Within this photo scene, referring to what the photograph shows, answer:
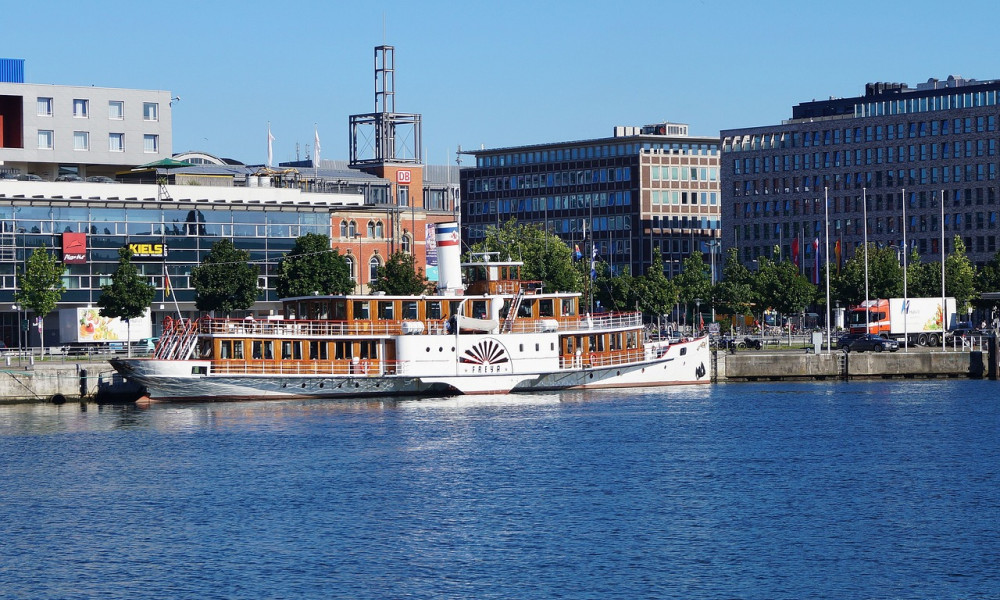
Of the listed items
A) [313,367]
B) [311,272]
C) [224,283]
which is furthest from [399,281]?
[313,367]

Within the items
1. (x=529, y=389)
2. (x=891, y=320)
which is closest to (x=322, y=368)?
(x=529, y=389)

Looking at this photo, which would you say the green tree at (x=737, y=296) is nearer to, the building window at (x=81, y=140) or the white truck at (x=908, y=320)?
the white truck at (x=908, y=320)

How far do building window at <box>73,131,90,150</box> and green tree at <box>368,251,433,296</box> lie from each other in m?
30.5

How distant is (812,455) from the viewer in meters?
67.7

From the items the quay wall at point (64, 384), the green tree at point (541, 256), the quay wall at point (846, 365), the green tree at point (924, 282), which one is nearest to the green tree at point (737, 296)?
the green tree at point (541, 256)

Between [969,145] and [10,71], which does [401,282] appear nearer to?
[10,71]

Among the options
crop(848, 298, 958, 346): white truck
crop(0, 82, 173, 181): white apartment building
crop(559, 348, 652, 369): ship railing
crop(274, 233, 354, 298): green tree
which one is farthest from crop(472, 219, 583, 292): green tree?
crop(559, 348, 652, 369): ship railing

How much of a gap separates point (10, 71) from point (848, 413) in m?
83.8

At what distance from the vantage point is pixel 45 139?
448ft

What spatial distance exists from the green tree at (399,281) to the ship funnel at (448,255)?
23526mm

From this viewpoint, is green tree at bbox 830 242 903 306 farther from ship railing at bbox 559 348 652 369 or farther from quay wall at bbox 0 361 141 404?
quay wall at bbox 0 361 141 404

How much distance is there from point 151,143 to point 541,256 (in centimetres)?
3655

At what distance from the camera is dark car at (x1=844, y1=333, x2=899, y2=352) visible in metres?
113

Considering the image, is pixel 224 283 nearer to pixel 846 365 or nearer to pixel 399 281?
pixel 399 281
